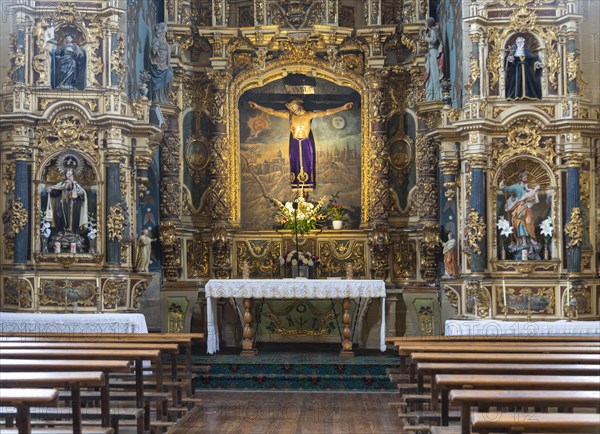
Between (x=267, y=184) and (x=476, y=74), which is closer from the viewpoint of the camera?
(x=476, y=74)

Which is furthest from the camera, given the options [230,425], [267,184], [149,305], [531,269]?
[267,184]

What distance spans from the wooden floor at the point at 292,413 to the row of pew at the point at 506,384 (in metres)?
0.71

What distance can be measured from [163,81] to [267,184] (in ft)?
10.7

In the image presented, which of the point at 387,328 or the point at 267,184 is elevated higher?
the point at 267,184

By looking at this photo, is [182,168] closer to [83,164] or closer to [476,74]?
[83,164]

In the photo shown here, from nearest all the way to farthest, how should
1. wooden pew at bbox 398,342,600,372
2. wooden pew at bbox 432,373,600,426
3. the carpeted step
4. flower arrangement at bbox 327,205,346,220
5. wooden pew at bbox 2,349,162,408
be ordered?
wooden pew at bbox 432,373,600,426 → wooden pew at bbox 2,349,162,408 → wooden pew at bbox 398,342,600,372 → the carpeted step → flower arrangement at bbox 327,205,346,220

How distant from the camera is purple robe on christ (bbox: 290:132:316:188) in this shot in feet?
64.4

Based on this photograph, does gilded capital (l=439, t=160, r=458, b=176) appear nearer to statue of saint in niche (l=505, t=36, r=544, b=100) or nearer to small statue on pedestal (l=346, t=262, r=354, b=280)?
→ statue of saint in niche (l=505, t=36, r=544, b=100)

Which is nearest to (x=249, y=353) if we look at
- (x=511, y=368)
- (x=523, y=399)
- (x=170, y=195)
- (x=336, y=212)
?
(x=170, y=195)

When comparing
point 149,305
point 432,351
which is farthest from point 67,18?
point 432,351

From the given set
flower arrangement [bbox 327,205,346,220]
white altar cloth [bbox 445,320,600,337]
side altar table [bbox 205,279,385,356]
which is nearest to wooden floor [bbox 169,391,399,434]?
white altar cloth [bbox 445,320,600,337]

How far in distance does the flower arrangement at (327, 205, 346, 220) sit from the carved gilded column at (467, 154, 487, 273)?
3776 mm

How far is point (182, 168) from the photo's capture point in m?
19.1

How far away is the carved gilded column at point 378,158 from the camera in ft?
62.8
